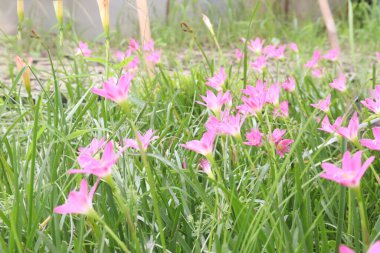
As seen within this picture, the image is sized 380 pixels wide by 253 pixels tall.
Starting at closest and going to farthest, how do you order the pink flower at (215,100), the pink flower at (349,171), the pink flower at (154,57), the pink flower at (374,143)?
the pink flower at (349,171) → the pink flower at (374,143) → the pink flower at (215,100) → the pink flower at (154,57)

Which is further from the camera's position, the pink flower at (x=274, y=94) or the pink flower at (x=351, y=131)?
the pink flower at (x=274, y=94)

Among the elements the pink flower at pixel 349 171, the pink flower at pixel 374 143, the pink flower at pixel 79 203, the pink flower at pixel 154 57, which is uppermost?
the pink flower at pixel 349 171

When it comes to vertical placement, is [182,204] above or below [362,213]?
below

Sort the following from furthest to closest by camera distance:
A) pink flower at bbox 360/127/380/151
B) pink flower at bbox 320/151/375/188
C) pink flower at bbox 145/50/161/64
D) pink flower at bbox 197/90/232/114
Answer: pink flower at bbox 145/50/161/64
pink flower at bbox 197/90/232/114
pink flower at bbox 360/127/380/151
pink flower at bbox 320/151/375/188

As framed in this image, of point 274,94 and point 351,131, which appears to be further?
point 274,94

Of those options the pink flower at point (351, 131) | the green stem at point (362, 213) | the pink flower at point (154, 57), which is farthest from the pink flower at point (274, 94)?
the pink flower at point (154, 57)

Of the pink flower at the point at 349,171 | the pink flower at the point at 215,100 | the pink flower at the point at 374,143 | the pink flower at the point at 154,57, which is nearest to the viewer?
the pink flower at the point at 349,171

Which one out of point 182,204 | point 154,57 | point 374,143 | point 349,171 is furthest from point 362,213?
point 154,57

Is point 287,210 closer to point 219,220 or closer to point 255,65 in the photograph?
point 219,220

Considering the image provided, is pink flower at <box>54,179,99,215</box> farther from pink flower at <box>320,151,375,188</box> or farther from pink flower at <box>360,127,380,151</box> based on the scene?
pink flower at <box>360,127,380,151</box>

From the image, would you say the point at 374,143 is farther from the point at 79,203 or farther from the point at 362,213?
the point at 79,203

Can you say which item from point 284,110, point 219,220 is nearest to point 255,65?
point 284,110

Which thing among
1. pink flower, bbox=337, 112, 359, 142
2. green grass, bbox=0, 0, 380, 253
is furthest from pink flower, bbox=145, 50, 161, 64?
pink flower, bbox=337, 112, 359, 142

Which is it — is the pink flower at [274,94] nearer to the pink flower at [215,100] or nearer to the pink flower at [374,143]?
the pink flower at [215,100]
